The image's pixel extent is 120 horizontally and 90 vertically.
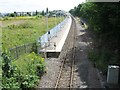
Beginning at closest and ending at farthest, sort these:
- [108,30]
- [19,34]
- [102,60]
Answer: [102,60] → [108,30] → [19,34]

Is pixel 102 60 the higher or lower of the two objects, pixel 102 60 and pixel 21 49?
the lower

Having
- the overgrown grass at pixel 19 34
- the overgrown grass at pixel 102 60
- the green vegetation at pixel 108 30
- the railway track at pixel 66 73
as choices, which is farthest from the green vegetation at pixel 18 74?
the green vegetation at pixel 108 30

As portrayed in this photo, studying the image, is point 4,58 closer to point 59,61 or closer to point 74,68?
point 74,68

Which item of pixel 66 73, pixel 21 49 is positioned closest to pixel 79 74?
pixel 66 73

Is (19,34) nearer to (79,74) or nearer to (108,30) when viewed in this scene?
(108,30)

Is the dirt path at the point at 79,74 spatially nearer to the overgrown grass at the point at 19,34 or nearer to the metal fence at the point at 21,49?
the metal fence at the point at 21,49

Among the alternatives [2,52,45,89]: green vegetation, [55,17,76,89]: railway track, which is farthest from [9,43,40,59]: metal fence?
[55,17,76,89]: railway track

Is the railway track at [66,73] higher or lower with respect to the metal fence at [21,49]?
lower

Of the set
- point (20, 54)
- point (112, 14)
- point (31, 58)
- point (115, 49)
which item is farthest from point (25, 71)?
point (115, 49)

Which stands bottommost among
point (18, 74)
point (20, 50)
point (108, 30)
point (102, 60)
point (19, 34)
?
point (19, 34)

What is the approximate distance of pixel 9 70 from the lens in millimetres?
14516

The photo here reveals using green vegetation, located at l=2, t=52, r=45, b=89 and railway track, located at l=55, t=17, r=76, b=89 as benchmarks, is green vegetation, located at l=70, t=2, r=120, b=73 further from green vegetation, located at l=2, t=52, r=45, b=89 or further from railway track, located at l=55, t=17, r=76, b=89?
green vegetation, located at l=2, t=52, r=45, b=89

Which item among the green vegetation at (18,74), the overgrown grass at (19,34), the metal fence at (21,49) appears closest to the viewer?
the green vegetation at (18,74)

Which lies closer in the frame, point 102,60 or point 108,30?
point 102,60
